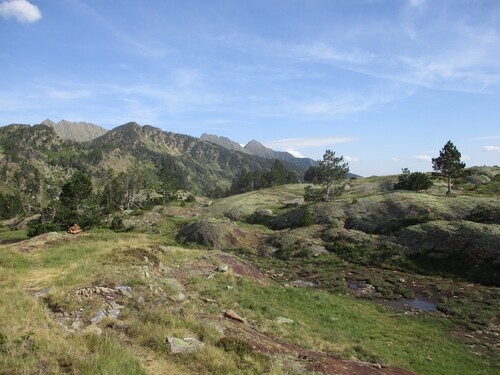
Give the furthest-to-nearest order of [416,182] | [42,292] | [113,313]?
[416,182]
[42,292]
[113,313]

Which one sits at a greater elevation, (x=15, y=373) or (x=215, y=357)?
(x=15, y=373)

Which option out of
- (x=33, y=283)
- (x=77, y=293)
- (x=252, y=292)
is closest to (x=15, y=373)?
(x=77, y=293)

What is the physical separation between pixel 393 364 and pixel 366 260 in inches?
1227

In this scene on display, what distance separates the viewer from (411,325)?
27391 mm

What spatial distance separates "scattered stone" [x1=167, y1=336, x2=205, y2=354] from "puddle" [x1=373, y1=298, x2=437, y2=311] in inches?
944

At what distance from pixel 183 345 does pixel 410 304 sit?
26.4 m

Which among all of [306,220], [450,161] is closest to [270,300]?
[306,220]

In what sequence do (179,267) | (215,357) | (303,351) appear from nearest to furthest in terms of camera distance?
1. (215,357)
2. (303,351)
3. (179,267)

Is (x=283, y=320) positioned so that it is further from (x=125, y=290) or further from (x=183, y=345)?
(x=183, y=345)

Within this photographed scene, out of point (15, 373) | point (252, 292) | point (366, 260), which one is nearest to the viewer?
point (15, 373)

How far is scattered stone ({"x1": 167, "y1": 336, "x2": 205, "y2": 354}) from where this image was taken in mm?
13297

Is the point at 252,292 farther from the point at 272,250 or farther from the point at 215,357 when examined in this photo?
the point at 272,250

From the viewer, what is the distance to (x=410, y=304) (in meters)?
32.8

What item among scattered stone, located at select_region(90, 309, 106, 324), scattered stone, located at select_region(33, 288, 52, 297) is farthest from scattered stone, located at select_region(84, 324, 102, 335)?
scattered stone, located at select_region(33, 288, 52, 297)
